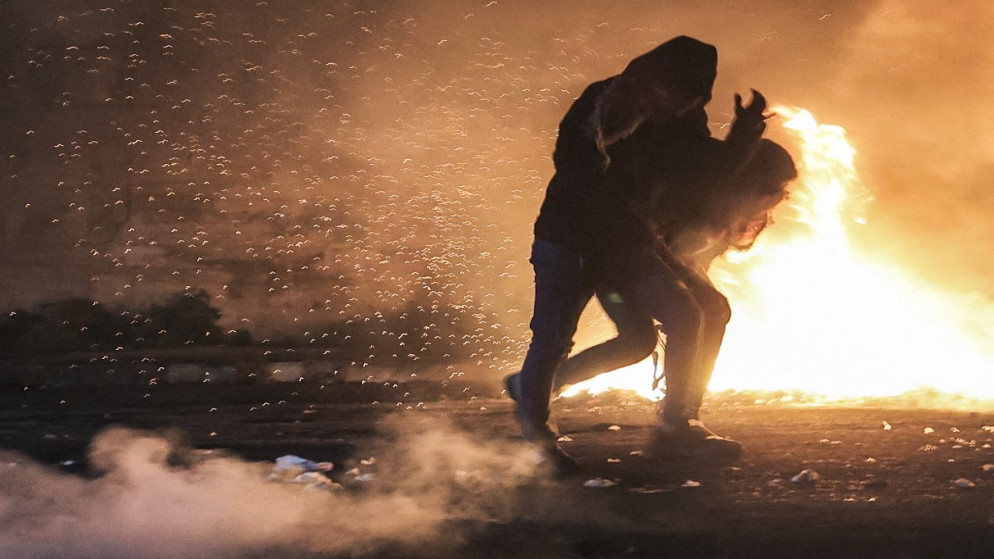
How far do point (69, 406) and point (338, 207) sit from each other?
384cm

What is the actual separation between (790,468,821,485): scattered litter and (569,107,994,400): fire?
11.7 ft

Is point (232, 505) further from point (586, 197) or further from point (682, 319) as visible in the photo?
point (682, 319)

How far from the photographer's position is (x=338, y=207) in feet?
35.5

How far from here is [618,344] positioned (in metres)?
4.89

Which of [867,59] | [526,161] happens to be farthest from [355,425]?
[867,59]

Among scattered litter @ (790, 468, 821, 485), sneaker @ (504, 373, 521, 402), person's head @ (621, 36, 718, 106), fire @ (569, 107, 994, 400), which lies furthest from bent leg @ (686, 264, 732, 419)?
fire @ (569, 107, 994, 400)

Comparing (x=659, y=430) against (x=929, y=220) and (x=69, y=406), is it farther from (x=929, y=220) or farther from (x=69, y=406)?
(x=929, y=220)

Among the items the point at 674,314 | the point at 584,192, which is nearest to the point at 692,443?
the point at 674,314

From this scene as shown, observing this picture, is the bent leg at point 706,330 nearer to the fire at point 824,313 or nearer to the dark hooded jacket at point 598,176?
the dark hooded jacket at point 598,176

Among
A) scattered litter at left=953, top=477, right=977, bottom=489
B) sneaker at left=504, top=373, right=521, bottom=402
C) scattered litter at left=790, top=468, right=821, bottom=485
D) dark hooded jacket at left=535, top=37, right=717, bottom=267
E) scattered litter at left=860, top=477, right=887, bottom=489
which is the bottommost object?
scattered litter at left=953, top=477, right=977, bottom=489

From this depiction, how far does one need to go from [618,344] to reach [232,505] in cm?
183

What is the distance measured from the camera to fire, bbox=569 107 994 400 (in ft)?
26.9

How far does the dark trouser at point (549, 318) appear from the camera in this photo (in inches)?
173

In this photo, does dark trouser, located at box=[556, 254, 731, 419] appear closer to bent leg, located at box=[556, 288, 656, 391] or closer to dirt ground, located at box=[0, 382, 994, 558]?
bent leg, located at box=[556, 288, 656, 391]
